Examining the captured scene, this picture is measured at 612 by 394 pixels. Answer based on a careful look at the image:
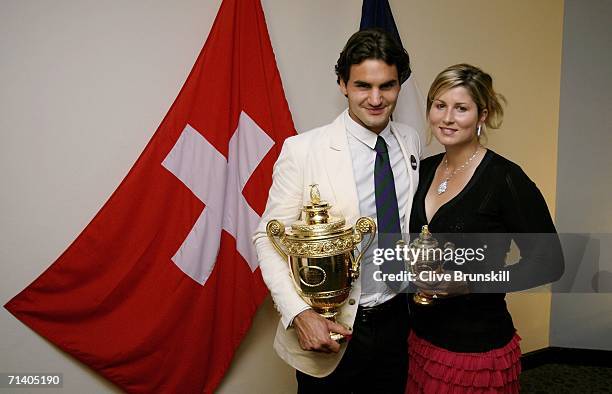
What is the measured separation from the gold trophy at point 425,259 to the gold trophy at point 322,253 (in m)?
0.14

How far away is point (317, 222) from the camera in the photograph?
1.30 metres

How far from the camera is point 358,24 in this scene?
7.36 ft

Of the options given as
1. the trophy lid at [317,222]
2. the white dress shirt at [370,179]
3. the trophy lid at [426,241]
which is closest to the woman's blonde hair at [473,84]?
the white dress shirt at [370,179]

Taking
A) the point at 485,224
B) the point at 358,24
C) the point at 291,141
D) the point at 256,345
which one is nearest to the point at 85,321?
the point at 256,345

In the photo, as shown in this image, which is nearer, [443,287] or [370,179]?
[443,287]

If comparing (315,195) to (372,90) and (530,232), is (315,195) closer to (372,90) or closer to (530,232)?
(372,90)

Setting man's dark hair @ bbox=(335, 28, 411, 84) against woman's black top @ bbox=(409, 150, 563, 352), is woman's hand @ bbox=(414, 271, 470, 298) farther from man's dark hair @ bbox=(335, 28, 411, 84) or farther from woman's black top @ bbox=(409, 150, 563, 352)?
man's dark hair @ bbox=(335, 28, 411, 84)

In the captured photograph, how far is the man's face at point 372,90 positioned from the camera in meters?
1.46

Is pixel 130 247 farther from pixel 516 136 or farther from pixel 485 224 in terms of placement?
pixel 516 136

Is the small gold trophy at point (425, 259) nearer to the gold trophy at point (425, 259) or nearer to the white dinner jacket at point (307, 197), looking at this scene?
the gold trophy at point (425, 259)

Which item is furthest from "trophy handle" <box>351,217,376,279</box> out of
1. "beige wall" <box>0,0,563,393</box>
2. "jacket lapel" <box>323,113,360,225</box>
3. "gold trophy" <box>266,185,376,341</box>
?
"beige wall" <box>0,0,563,393</box>

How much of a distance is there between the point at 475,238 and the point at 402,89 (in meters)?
1.02

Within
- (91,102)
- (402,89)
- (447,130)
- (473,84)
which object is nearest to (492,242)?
(447,130)

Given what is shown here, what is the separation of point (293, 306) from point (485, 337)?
0.55 m
